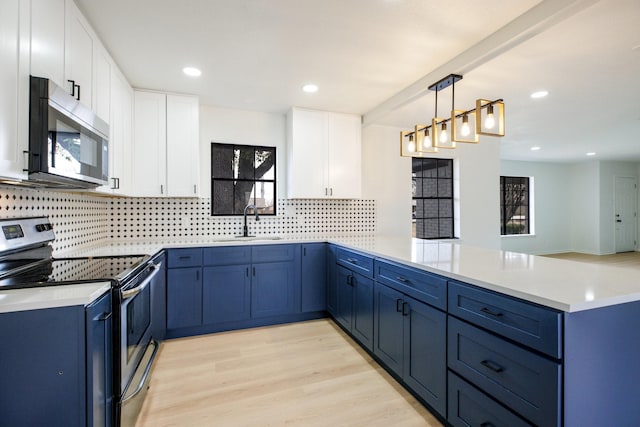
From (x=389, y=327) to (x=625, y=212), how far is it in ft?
32.1

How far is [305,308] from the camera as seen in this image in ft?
11.1

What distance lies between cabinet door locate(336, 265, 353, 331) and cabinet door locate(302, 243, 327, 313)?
321 millimetres

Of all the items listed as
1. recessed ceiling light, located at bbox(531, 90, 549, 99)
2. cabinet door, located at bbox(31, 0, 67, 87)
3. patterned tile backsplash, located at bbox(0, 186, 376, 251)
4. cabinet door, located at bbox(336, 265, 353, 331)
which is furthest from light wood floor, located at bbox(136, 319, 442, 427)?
recessed ceiling light, located at bbox(531, 90, 549, 99)

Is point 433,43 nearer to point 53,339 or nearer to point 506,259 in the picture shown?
point 506,259

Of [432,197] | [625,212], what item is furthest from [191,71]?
[625,212]

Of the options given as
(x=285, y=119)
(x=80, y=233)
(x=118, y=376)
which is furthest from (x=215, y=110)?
(x=118, y=376)

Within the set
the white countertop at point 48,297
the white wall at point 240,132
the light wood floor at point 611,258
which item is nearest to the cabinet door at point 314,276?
the white wall at point 240,132

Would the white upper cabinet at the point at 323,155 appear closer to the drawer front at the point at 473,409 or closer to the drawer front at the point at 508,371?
the drawer front at the point at 508,371

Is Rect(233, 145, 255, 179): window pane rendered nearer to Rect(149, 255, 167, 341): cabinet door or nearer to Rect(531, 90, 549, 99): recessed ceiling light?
Rect(149, 255, 167, 341): cabinet door

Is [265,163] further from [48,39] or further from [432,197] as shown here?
[432,197]

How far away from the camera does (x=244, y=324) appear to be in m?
3.22

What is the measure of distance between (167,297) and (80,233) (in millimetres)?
903

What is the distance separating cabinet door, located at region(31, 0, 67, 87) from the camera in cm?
140

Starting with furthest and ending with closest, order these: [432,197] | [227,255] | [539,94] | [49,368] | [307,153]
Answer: [432,197]
[307,153]
[539,94]
[227,255]
[49,368]
